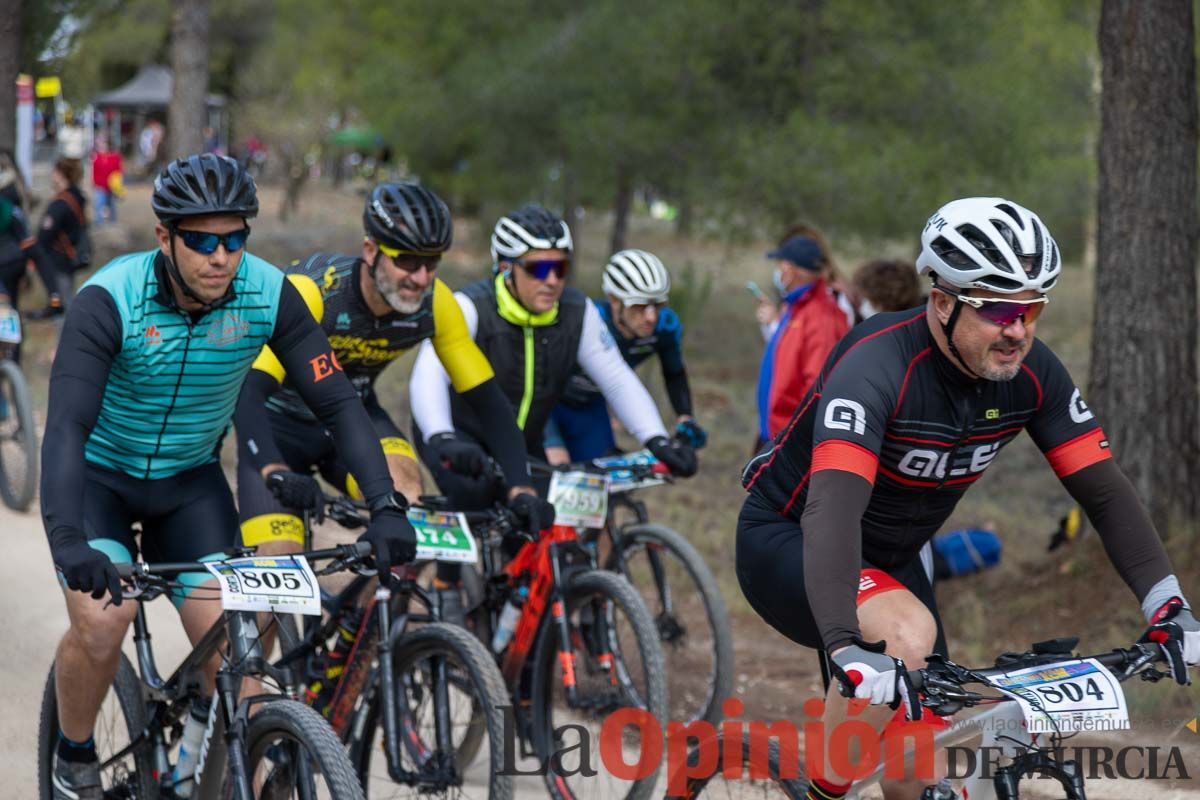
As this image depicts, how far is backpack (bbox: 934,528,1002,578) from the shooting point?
28.7 ft

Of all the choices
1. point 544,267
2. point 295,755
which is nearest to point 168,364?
point 295,755

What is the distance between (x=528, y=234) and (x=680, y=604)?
2.11 meters

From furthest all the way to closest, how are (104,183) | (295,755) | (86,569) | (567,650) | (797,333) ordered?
(104,183), (797,333), (567,650), (295,755), (86,569)

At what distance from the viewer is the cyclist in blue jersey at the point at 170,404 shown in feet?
12.9

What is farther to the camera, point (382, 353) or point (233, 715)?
point (382, 353)

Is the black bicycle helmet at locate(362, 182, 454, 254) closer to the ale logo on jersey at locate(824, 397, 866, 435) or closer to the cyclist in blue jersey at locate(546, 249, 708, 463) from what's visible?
the cyclist in blue jersey at locate(546, 249, 708, 463)

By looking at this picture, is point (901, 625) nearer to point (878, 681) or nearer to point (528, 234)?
point (878, 681)

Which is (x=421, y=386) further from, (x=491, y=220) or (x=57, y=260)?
(x=491, y=220)

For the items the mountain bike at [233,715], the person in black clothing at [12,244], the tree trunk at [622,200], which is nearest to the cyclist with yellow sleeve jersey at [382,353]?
A: the mountain bike at [233,715]

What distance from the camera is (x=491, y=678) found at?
170 inches

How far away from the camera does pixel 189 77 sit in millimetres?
18391

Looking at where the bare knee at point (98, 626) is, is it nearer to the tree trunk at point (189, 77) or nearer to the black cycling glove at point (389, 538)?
the black cycling glove at point (389, 538)

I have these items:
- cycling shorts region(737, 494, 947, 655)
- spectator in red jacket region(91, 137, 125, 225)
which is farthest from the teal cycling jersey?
spectator in red jacket region(91, 137, 125, 225)

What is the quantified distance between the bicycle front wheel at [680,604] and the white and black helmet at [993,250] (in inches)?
114
